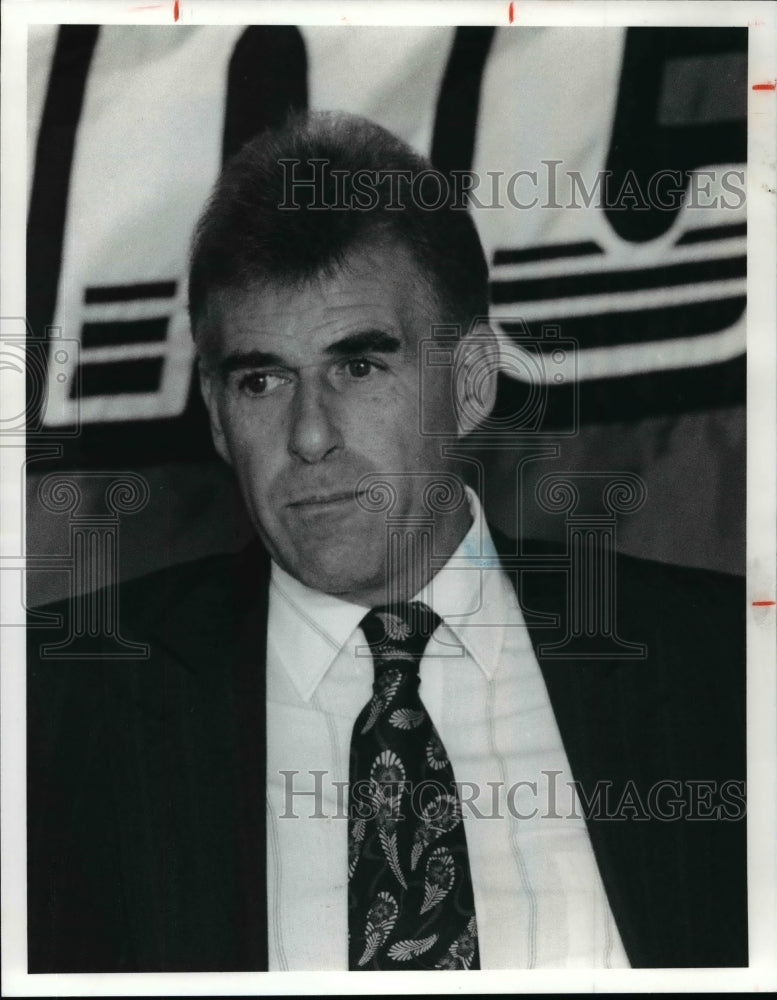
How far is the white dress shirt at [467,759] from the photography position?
1.53 m

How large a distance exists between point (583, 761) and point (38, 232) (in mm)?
1258

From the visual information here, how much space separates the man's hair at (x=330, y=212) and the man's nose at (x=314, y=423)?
8.4 inches

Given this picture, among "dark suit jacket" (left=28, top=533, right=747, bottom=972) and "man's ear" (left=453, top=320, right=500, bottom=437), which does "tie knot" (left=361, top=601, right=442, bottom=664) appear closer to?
"dark suit jacket" (left=28, top=533, right=747, bottom=972)

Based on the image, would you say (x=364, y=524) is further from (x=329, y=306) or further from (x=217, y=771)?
(x=217, y=771)

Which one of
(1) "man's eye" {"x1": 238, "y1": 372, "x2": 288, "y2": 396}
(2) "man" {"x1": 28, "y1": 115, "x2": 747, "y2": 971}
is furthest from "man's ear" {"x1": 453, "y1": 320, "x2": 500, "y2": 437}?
(1) "man's eye" {"x1": 238, "y1": 372, "x2": 288, "y2": 396}

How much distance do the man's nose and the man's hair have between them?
8.4 inches

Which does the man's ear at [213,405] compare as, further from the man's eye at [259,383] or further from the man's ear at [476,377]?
the man's ear at [476,377]

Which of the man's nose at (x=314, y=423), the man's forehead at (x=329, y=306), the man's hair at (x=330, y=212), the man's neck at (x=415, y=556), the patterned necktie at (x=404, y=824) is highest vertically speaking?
the man's hair at (x=330, y=212)

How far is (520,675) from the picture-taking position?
155 cm

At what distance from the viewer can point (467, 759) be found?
1.54 m

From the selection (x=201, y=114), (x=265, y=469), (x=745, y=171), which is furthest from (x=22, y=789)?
(x=745, y=171)

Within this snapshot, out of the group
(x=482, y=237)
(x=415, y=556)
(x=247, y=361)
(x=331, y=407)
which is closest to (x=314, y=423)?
(x=331, y=407)

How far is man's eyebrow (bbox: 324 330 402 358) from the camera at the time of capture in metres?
1.50

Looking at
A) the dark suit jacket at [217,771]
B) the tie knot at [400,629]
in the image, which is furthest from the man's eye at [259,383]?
the tie knot at [400,629]
